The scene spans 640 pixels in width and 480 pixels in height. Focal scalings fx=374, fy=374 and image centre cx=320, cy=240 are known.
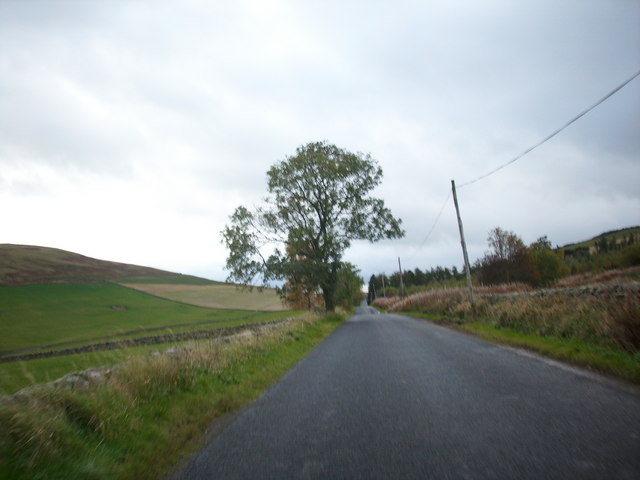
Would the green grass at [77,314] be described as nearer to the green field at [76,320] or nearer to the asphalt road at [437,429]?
the green field at [76,320]

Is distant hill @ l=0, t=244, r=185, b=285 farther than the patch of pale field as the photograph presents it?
No

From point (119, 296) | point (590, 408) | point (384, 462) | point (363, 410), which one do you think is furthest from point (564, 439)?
point (119, 296)

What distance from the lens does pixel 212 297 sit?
171ft

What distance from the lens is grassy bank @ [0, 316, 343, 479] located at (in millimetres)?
3590

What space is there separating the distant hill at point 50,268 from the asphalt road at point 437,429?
22.8 m

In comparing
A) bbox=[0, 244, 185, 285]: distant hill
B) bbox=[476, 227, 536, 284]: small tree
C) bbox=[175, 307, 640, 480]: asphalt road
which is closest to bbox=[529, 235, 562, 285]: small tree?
bbox=[476, 227, 536, 284]: small tree

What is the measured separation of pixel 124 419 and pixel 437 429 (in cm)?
387

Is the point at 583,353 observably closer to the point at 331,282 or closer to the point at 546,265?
the point at 331,282

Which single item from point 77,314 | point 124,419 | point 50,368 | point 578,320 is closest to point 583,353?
point 578,320

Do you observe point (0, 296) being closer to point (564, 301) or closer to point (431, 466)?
point (431, 466)

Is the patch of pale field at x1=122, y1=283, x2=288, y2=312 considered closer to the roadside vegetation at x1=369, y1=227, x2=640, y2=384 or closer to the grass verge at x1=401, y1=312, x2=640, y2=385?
the roadside vegetation at x1=369, y1=227, x2=640, y2=384

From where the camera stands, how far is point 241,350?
33.2 feet

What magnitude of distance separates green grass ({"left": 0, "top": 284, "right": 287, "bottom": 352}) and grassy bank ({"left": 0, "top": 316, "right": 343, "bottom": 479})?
34.7 ft

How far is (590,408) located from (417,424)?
7.17 feet
